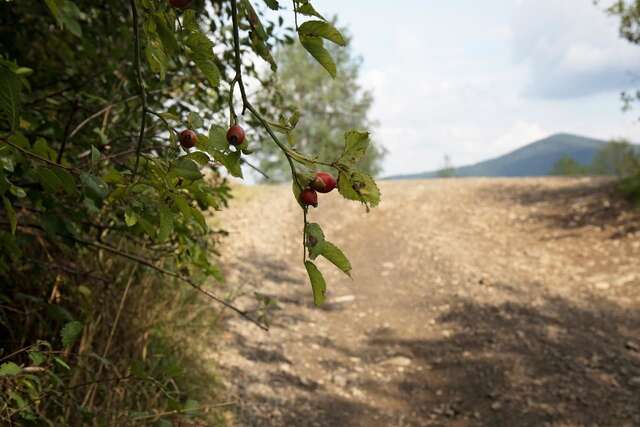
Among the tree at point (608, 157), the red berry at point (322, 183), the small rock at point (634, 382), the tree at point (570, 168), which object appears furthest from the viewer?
the tree at point (570, 168)

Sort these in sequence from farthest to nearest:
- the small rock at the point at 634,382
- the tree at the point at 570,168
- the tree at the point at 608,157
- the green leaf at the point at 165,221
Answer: the tree at the point at 570,168 → the tree at the point at 608,157 → the small rock at the point at 634,382 → the green leaf at the point at 165,221


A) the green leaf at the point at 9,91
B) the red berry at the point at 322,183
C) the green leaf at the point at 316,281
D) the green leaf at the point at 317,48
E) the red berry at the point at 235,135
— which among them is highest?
the green leaf at the point at 317,48

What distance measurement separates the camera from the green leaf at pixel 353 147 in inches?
40.0

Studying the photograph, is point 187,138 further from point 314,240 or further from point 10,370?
point 10,370

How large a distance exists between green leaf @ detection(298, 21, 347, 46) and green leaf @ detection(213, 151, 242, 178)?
252mm

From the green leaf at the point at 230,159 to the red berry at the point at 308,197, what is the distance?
0.14 metres

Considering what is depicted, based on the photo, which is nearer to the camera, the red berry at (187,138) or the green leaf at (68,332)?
the red berry at (187,138)

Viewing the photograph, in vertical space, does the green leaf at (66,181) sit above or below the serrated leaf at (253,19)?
below

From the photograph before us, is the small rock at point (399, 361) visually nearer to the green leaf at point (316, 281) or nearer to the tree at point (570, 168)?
the green leaf at point (316, 281)

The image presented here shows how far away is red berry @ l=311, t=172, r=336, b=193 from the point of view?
3.11 feet

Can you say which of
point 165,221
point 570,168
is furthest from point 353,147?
point 570,168

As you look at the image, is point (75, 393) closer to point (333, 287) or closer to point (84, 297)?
point (84, 297)

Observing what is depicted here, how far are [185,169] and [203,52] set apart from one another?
242 millimetres

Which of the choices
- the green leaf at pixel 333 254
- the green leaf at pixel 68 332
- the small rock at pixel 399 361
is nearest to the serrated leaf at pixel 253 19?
the green leaf at pixel 333 254
